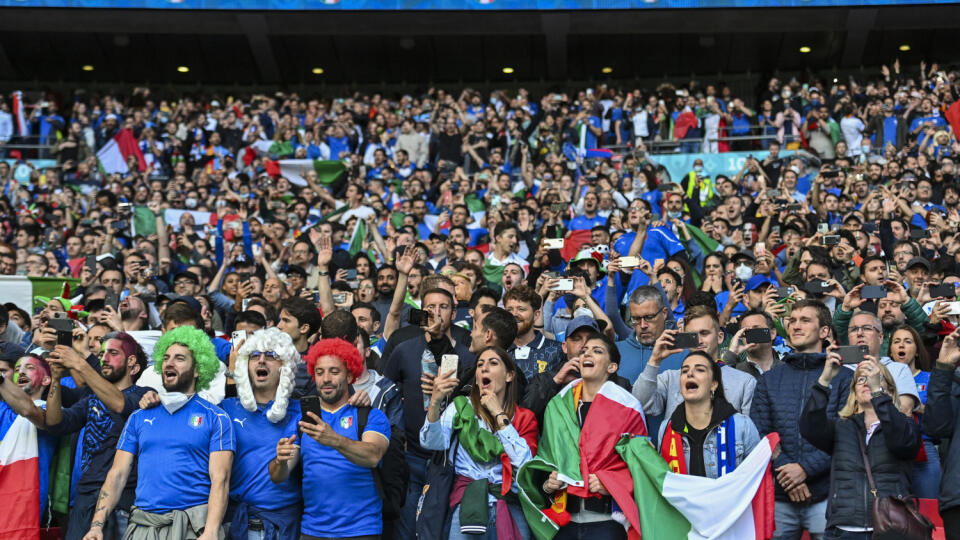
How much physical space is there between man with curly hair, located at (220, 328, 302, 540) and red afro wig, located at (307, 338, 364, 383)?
0.19 metres

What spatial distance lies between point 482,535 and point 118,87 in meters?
26.8

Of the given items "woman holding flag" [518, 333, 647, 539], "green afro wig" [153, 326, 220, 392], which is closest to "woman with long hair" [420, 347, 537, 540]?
"woman holding flag" [518, 333, 647, 539]

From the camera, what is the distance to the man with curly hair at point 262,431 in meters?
6.29

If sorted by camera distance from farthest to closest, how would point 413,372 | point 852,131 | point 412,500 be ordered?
point 852,131, point 413,372, point 412,500

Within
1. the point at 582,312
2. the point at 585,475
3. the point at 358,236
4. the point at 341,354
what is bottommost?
the point at 585,475

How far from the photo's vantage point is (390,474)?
6.28 m

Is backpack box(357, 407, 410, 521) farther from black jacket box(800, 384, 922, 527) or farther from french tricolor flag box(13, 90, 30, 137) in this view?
french tricolor flag box(13, 90, 30, 137)

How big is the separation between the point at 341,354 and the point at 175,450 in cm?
103

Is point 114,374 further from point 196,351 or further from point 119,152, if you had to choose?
point 119,152

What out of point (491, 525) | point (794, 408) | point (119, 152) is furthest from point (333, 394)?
point (119, 152)

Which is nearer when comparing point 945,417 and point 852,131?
point 945,417

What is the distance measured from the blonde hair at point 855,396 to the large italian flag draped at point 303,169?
49.0 feet

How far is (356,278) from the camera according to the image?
34.2ft

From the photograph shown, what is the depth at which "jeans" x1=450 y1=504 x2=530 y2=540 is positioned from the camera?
20.3 ft
